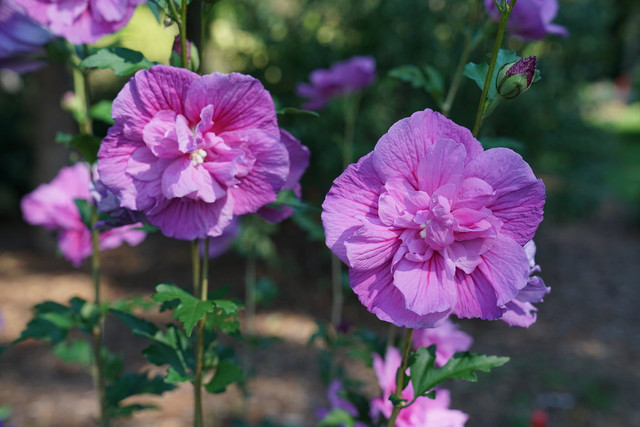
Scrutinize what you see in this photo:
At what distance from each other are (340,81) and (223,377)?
1529mm

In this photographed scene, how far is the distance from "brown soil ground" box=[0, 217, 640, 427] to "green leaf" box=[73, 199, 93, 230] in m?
1.20

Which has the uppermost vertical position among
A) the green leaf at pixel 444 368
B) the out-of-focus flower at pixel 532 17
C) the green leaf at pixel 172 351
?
the out-of-focus flower at pixel 532 17

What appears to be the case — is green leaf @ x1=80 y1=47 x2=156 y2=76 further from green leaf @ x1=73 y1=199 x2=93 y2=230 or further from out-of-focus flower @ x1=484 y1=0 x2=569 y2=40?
out-of-focus flower @ x1=484 y1=0 x2=569 y2=40

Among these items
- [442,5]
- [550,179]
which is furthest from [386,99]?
[550,179]

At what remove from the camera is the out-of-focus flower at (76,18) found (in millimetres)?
1177

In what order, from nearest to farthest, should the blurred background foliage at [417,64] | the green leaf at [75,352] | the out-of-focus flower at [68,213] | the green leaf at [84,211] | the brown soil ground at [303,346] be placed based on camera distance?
1. the green leaf at [84,211]
2. the out-of-focus flower at [68,213]
3. the green leaf at [75,352]
4. the brown soil ground at [303,346]
5. the blurred background foliage at [417,64]

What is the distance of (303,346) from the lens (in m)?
4.53

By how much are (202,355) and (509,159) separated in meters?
0.68

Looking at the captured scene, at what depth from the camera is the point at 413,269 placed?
88 cm

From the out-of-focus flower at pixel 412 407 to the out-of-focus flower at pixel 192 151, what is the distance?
1.69ft

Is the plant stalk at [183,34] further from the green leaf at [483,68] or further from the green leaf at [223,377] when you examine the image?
the green leaf at [223,377]

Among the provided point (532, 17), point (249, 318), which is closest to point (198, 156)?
point (532, 17)

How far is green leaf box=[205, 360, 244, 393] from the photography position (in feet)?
3.76

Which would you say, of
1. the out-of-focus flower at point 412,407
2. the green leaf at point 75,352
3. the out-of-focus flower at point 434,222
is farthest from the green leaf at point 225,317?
the green leaf at point 75,352
